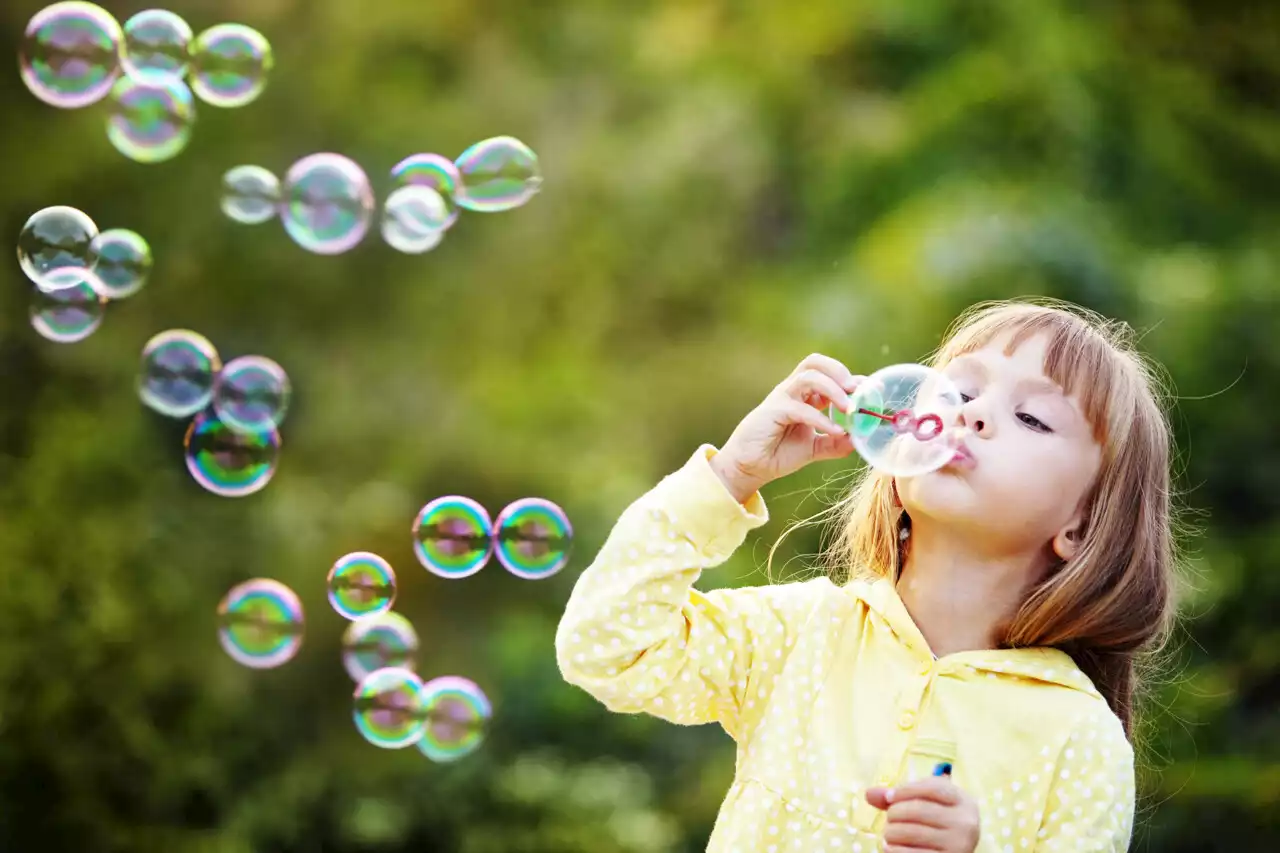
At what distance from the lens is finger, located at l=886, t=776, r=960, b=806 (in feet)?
4.96

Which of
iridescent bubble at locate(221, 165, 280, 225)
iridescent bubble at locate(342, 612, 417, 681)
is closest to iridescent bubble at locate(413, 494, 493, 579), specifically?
iridescent bubble at locate(342, 612, 417, 681)

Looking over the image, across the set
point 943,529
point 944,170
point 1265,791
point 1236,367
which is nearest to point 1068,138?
point 944,170

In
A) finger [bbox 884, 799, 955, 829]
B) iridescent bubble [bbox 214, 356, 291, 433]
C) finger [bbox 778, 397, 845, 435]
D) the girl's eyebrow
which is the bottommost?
finger [bbox 884, 799, 955, 829]

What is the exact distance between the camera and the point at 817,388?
1730mm

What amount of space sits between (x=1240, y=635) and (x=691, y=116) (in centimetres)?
282

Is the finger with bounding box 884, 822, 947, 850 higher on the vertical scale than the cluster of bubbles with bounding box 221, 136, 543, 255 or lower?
lower

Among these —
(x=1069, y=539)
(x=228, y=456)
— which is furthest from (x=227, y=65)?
(x=1069, y=539)

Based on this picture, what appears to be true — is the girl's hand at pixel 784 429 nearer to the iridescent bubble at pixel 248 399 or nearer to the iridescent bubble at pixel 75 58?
the iridescent bubble at pixel 248 399

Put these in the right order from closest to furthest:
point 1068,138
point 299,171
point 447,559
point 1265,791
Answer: point 447,559 < point 299,171 < point 1265,791 < point 1068,138

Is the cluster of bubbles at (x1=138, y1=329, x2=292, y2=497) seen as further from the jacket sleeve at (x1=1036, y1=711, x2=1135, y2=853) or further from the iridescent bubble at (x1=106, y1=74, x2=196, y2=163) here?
the jacket sleeve at (x1=1036, y1=711, x2=1135, y2=853)

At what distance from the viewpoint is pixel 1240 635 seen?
14.4 ft

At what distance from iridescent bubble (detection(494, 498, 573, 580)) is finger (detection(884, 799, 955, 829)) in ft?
3.33

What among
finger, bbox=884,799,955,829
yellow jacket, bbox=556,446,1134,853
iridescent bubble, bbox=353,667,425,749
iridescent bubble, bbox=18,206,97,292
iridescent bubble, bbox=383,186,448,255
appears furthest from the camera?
iridescent bubble, bbox=383,186,448,255

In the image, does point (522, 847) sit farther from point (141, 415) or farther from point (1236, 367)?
point (1236, 367)
